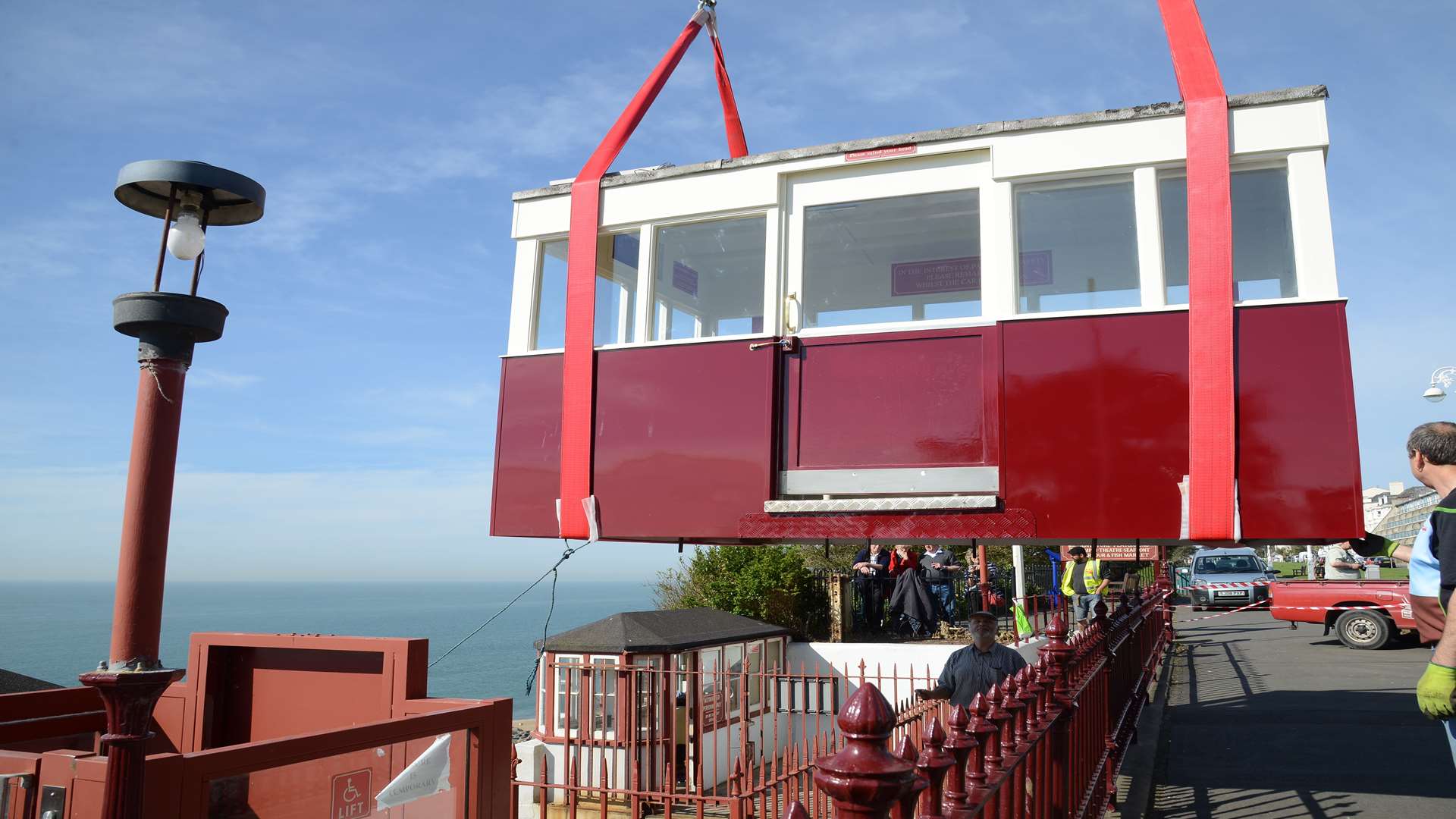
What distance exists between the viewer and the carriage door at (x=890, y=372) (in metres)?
6.58

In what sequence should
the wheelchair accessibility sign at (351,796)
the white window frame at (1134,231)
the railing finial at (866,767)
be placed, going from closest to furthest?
the railing finial at (866,767)
the wheelchair accessibility sign at (351,796)
the white window frame at (1134,231)

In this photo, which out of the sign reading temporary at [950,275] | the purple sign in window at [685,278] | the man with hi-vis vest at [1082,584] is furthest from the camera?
the man with hi-vis vest at [1082,584]

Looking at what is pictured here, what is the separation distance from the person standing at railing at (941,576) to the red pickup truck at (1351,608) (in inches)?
268

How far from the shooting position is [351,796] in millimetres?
4875

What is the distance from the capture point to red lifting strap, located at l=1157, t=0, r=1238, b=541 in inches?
234

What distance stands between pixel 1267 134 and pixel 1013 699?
4314 millimetres

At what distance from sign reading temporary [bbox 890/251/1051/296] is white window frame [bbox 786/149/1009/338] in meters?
0.32

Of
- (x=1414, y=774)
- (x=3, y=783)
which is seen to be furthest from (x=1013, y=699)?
(x=1414, y=774)

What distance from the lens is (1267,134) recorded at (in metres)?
6.10

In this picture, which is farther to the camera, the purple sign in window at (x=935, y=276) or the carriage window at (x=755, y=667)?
the carriage window at (x=755, y=667)

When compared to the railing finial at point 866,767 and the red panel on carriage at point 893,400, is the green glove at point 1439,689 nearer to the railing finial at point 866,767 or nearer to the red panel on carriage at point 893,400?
the red panel on carriage at point 893,400

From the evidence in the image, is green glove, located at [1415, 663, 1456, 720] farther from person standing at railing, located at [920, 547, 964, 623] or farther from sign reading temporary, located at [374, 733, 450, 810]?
person standing at railing, located at [920, 547, 964, 623]

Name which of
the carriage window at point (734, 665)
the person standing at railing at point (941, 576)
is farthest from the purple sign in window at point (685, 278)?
the person standing at railing at point (941, 576)

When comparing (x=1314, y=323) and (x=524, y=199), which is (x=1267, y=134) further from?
(x=524, y=199)
